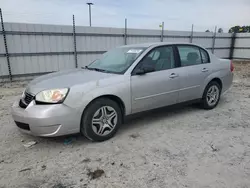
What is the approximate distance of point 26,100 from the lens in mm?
3092

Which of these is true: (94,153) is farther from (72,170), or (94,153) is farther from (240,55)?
(240,55)

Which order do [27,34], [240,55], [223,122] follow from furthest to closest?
[240,55]
[27,34]
[223,122]

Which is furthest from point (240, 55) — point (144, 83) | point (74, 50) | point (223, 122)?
point (144, 83)

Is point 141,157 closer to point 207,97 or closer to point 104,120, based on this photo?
point 104,120

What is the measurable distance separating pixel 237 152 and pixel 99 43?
844 cm

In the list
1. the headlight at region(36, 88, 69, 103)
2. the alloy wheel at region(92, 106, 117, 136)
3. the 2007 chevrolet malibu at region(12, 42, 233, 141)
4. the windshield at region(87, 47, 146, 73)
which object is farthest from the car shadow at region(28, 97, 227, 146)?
the windshield at region(87, 47, 146, 73)

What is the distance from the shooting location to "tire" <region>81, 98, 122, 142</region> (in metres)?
3.03

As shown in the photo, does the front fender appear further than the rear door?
No

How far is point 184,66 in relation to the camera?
13.6 feet

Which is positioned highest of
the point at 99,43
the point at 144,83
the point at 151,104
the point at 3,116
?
the point at 99,43

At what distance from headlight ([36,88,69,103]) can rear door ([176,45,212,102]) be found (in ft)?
7.48

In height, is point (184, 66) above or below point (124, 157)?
above

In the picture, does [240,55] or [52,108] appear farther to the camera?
[240,55]

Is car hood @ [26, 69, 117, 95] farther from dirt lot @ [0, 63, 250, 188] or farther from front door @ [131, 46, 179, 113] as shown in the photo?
dirt lot @ [0, 63, 250, 188]
